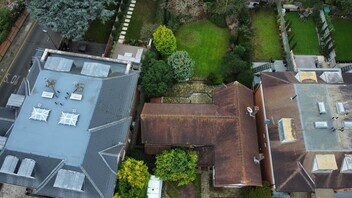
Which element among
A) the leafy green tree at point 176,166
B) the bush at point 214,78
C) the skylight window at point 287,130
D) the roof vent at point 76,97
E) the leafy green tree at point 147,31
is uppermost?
the leafy green tree at point 147,31

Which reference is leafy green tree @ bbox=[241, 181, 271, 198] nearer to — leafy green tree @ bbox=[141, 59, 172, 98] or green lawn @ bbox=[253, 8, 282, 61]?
leafy green tree @ bbox=[141, 59, 172, 98]

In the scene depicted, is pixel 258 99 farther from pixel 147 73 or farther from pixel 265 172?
pixel 147 73

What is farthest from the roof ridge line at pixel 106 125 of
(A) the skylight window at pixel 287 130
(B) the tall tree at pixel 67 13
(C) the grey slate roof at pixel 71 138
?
(A) the skylight window at pixel 287 130

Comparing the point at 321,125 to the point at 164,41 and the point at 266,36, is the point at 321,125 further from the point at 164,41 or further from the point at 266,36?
the point at 164,41

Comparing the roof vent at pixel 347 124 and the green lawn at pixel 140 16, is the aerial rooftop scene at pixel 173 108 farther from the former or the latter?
the green lawn at pixel 140 16

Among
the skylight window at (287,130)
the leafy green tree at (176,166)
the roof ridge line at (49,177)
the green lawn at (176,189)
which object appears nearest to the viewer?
the roof ridge line at (49,177)
